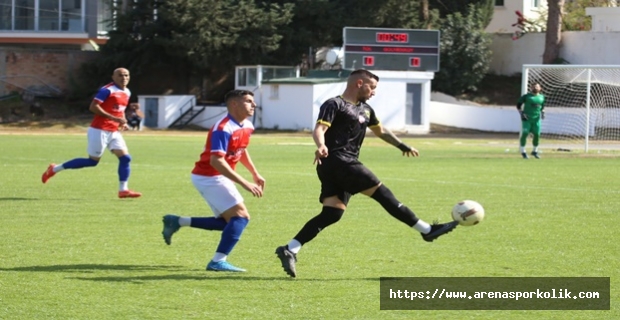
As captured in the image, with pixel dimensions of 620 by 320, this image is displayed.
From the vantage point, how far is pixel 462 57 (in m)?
51.1

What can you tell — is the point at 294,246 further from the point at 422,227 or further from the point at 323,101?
the point at 323,101

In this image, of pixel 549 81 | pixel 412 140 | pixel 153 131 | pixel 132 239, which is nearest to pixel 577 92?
pixel 549 81

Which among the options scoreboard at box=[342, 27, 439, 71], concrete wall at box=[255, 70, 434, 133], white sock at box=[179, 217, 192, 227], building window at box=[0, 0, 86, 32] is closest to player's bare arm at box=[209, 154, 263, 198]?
white sock at box=[179, 217, 192, 227]

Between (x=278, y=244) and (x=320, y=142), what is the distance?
100 inches

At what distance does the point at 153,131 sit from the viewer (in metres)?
44.1

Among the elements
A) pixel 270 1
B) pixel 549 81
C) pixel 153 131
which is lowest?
pixel 153 131

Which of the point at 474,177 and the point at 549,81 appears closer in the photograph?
the point at 474,177

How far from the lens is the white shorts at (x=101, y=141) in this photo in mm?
15320

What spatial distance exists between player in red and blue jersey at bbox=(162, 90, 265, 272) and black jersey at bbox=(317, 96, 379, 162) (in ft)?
2.19

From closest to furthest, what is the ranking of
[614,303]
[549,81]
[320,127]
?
1. [614,303]
2. [320,127]
3. [549,81]

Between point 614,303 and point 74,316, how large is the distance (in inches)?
154

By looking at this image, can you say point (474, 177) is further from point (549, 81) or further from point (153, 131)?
point (153, 131)

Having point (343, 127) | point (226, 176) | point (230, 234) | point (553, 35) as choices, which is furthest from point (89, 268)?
point (553, 35)

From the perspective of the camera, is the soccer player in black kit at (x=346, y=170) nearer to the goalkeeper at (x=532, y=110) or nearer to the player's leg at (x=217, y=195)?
the player's leg at (x=217, y=195)
